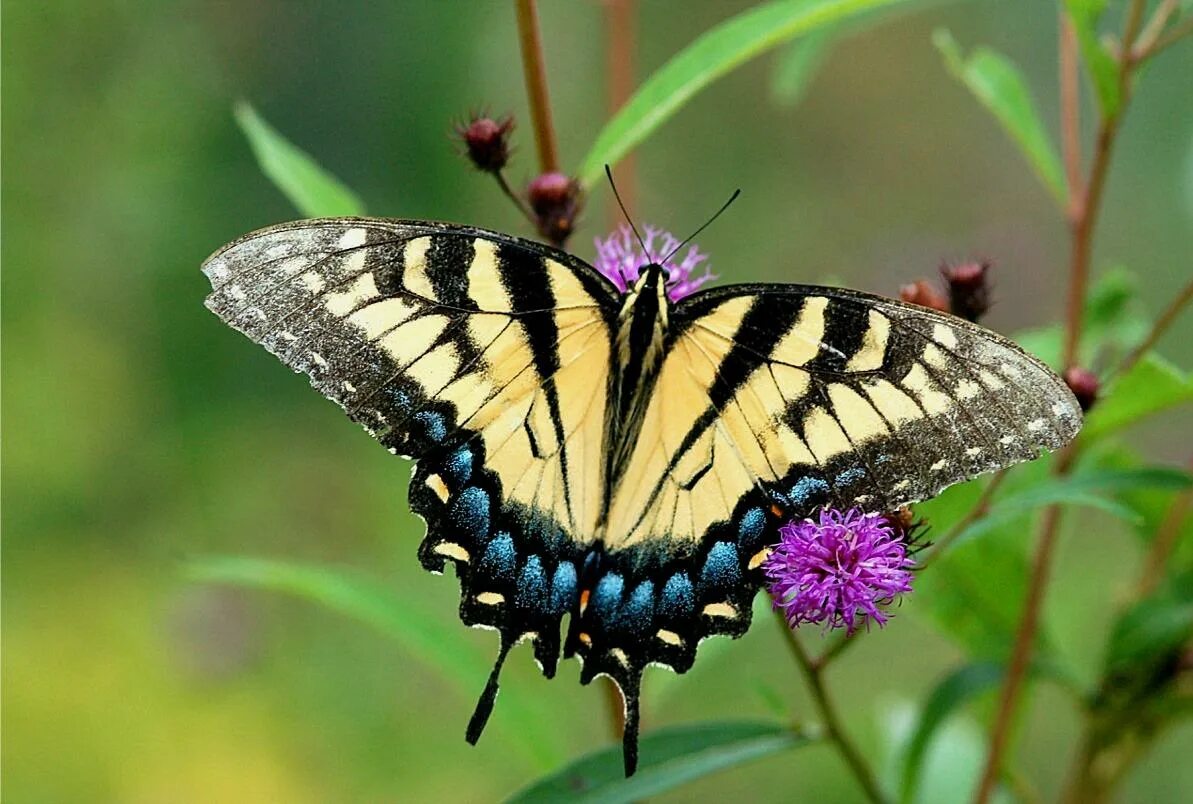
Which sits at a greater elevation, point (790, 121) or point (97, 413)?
point (790, 121)

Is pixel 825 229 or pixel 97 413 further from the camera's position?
pixel 825 229

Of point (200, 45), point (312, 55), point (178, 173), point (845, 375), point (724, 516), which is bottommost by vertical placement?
point (724, 516)

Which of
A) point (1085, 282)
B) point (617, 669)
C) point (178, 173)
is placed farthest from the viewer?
point (178, 173)

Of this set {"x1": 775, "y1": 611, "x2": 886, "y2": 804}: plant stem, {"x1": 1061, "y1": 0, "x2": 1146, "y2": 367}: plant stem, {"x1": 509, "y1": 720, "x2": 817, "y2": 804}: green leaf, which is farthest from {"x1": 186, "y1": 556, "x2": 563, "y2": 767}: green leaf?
{"x1": 1061, "y1": 0, "x2": 1146, "y2": 367}: plant stem

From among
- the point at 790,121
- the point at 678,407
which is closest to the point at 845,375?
the point at 678,407

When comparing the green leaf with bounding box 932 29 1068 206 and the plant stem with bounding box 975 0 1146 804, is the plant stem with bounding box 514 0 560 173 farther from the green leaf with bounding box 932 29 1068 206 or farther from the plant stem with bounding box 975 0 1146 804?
the plant stem with bounding box 975 0 1146 804

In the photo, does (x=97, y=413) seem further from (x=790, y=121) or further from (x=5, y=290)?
(x=790, y=121)

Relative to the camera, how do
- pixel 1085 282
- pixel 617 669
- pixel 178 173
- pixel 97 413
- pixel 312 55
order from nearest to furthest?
pixel 617 669
pixel 1085 282
pixel 97 413
pixel 178 173
pixel 312 55

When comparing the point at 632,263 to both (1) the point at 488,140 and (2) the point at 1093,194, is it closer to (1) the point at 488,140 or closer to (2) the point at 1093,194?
(1) the point at 488,140
